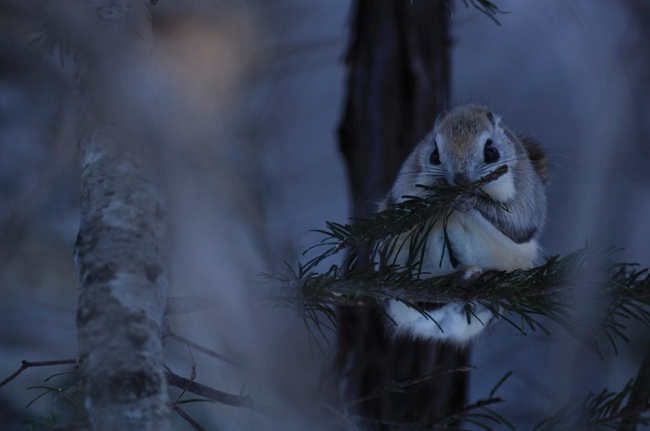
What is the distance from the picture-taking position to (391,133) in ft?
5.85

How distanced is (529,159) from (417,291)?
54cm

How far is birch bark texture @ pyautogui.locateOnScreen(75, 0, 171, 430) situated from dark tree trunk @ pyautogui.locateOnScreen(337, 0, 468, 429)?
1.05m

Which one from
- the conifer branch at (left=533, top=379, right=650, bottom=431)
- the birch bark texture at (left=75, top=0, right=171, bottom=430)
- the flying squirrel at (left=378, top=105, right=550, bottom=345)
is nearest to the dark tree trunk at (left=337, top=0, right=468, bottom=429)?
the flying squirrel at (left=378, top=105, right=550, bottom=345)

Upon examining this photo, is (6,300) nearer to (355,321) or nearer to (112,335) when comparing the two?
(355,321)

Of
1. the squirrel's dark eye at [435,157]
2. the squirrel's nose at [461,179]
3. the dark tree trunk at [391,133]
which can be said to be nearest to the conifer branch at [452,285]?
the squirrel's nose at [461,179]

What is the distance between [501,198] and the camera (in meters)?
1.17

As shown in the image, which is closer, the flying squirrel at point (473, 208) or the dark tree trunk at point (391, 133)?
the flying squirrel at point (473, 208)

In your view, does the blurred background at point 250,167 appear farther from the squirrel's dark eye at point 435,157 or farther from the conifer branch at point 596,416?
the squirrel's dark eye at point 435,157

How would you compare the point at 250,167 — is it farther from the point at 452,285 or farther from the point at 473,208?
the point at 452,285

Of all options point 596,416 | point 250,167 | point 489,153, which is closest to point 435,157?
point 489,153

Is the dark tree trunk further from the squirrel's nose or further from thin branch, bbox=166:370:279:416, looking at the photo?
thin branch, bbox=166:370:279:416

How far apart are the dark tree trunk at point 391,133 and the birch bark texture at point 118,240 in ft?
3.45

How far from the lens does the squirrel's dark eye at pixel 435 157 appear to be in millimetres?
1204

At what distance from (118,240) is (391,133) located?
4.05 ft
